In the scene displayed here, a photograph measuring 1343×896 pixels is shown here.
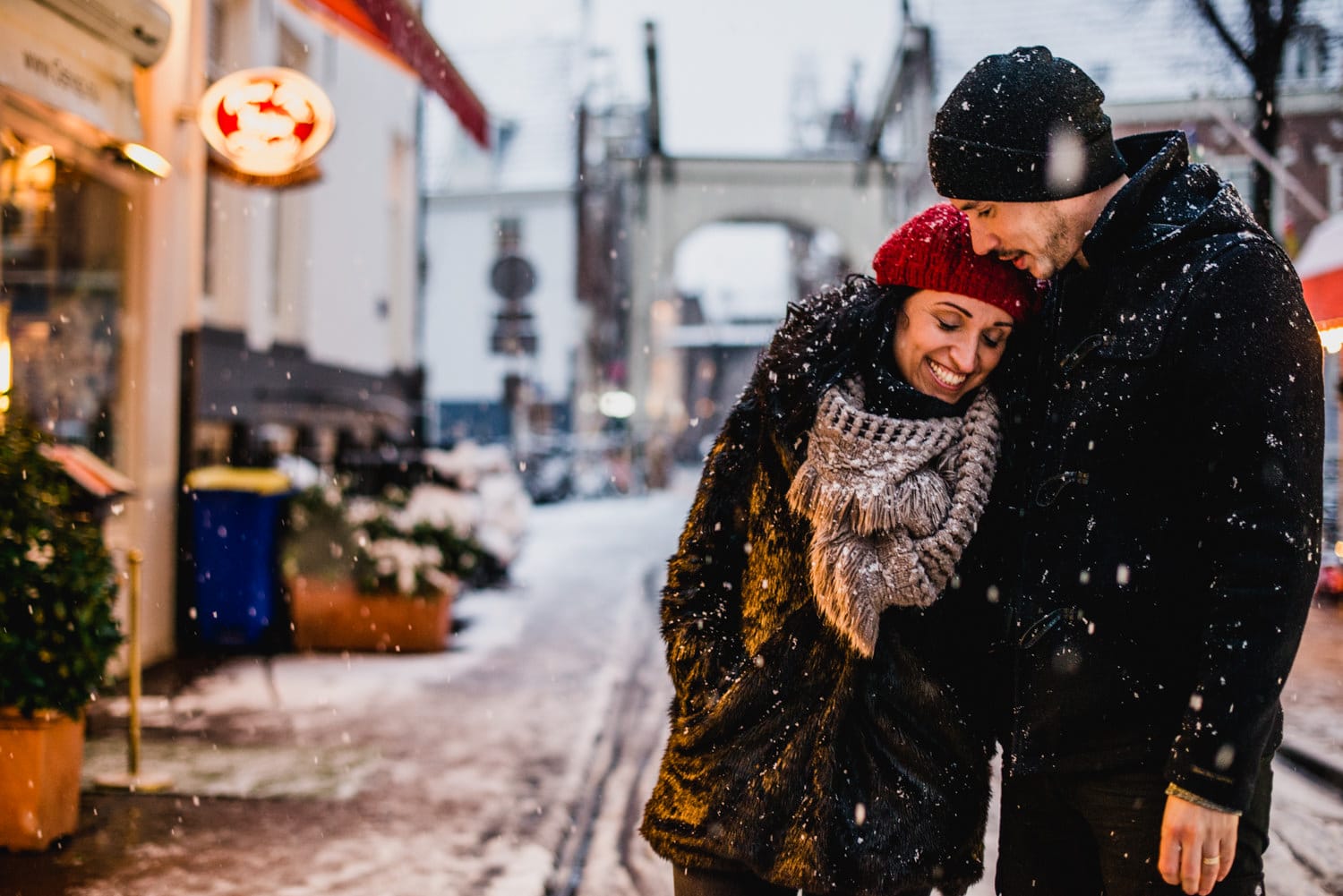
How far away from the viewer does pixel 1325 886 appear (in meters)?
3.88

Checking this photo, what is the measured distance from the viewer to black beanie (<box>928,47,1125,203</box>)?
69.3 inches

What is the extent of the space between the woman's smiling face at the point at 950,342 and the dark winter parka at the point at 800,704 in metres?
0.09

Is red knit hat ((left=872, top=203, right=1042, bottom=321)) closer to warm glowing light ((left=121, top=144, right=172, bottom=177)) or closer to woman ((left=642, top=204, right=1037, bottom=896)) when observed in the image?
woman ((left=642, top=204, right=1037, bottom=896))

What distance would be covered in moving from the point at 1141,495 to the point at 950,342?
45 cm

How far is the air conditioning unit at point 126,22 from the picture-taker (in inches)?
196

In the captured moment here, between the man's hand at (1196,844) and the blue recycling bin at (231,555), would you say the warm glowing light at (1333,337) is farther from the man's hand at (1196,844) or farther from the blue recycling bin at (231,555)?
the blue recycling bin at (231,555)

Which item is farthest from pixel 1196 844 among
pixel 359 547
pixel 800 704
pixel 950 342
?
pixel 359 547

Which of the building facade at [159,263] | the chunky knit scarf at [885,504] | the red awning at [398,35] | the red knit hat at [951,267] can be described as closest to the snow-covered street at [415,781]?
the building facade at [159,263]

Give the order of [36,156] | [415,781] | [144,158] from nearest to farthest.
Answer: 1. [415,781]
2. [144,158]
3. [36,156]

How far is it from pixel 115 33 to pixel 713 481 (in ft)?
15.2

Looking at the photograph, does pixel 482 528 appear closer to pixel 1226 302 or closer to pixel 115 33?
pixel 115 33

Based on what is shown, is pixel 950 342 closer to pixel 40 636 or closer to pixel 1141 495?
pixel 1141 495

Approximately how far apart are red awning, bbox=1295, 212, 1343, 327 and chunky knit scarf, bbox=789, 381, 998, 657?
362cm

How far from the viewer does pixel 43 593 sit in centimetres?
365
